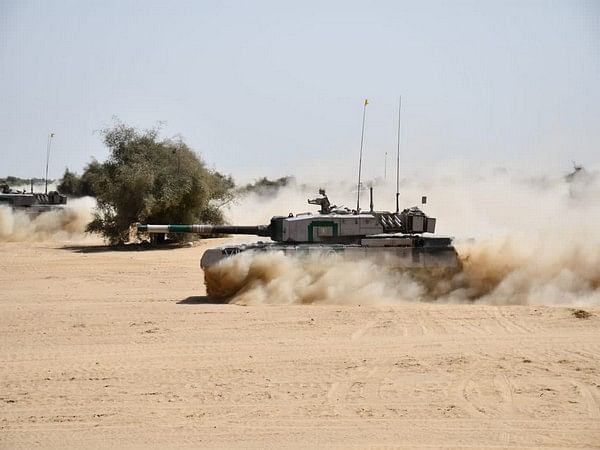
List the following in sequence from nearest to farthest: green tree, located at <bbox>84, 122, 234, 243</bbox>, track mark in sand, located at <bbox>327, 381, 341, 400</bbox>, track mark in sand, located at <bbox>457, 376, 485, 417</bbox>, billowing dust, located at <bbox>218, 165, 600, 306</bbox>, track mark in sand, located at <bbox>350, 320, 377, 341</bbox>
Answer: track mark in sand, located at <bbox>457, 376, 485, 417</bbox> < track mark in sand, located at <bbox>327, 381, 341, 400</bbox> < track mark in sand, located at <bbox>350, 320, 377, 341</bbox> < billowing dust, located at <bbox>218, 165, 600, 306</bbox> < green tree, located at <bbox>84, 122, 234, 243</bbox>

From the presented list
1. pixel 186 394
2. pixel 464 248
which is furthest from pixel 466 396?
pixel 464 248

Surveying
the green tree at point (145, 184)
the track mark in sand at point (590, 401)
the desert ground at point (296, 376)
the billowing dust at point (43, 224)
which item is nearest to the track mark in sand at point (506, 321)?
the desert ground at point (296, 376)

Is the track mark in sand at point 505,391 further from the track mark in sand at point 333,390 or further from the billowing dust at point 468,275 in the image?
the billowing dust at point 468,275

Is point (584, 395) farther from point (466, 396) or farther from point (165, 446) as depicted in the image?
point (165, 446)

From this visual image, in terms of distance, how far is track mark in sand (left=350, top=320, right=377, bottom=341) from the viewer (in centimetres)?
1348

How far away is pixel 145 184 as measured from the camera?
35594 mm

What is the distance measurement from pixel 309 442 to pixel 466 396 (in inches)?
88.7

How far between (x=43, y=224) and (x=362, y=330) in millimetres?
30537

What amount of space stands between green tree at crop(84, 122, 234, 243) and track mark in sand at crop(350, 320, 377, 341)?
2184cm

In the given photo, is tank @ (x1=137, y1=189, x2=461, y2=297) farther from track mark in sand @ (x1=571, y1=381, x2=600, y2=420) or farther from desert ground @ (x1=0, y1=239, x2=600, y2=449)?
track mark in sand @ (x1=571, y1=381, x2=600, y2=420)

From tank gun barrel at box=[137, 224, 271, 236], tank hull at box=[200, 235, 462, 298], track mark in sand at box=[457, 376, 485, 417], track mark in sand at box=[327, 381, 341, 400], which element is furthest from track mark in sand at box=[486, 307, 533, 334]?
tank gun barrel at box=[137, 224, 271, 236]

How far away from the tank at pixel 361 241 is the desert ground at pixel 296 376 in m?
1.37

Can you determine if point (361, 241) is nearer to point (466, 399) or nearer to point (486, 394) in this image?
point (486, 394)

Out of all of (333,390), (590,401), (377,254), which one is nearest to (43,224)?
(377,254)
